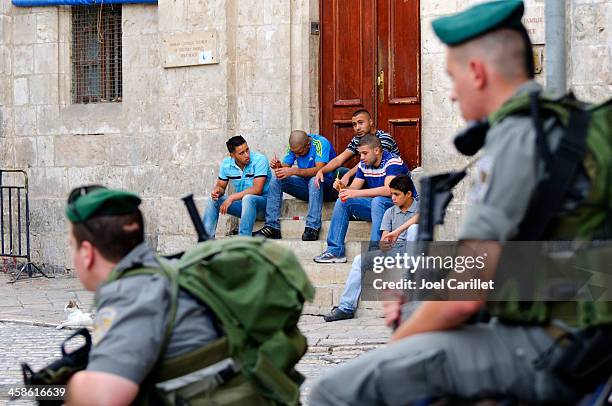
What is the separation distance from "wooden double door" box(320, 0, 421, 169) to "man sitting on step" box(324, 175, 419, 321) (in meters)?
2.25

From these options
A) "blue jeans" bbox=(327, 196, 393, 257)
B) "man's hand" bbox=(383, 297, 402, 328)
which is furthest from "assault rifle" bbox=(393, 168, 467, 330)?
"blue jeans" bbox=(327, 196, 393, 257)

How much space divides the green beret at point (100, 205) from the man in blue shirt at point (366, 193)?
7.27 meters

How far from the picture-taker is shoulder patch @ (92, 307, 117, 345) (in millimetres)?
3236

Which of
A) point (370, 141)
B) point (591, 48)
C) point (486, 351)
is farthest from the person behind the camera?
point (370, 141)

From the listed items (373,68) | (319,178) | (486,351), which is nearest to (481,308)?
(486,351)

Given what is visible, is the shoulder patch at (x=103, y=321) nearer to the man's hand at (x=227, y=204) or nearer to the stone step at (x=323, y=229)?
the stone step at (x=323, y=229)

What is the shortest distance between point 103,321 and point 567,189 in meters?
1.42

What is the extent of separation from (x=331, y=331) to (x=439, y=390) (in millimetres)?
6685

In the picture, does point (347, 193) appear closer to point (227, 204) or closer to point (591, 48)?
point (227, 204)

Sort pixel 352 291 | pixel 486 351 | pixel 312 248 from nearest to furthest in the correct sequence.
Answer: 1. pixel 486 351
2. pixel 352 291
3. pixel 312 248

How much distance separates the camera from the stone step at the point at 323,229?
11648 millimetres

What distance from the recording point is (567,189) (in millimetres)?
2715

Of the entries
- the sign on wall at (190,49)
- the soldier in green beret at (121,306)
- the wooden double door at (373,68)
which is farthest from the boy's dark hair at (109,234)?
the sign on wall at (190,49)

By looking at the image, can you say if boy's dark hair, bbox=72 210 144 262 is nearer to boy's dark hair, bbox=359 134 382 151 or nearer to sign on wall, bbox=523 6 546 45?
boy's dark hair, bbox=359 134 382 151
